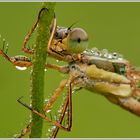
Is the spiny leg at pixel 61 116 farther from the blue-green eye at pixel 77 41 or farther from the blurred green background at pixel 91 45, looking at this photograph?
the blurred green background at pixel 91 45

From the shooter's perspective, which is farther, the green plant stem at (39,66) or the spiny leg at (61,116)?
the spiny leg at (61,116)

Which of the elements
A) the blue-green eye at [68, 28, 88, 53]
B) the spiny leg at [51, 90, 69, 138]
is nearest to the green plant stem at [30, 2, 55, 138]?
the spiny leg at [51, 90, 69, 138]

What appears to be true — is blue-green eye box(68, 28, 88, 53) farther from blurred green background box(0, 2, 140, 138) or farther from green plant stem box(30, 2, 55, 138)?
blurred green background box(0, 2, 140, 138)

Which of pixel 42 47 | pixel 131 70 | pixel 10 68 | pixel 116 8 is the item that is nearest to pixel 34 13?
pixel 10 68

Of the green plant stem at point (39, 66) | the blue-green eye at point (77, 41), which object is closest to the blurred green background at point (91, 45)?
the blue-green eye at point (77, 41)

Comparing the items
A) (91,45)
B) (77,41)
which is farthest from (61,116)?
(91,45)
